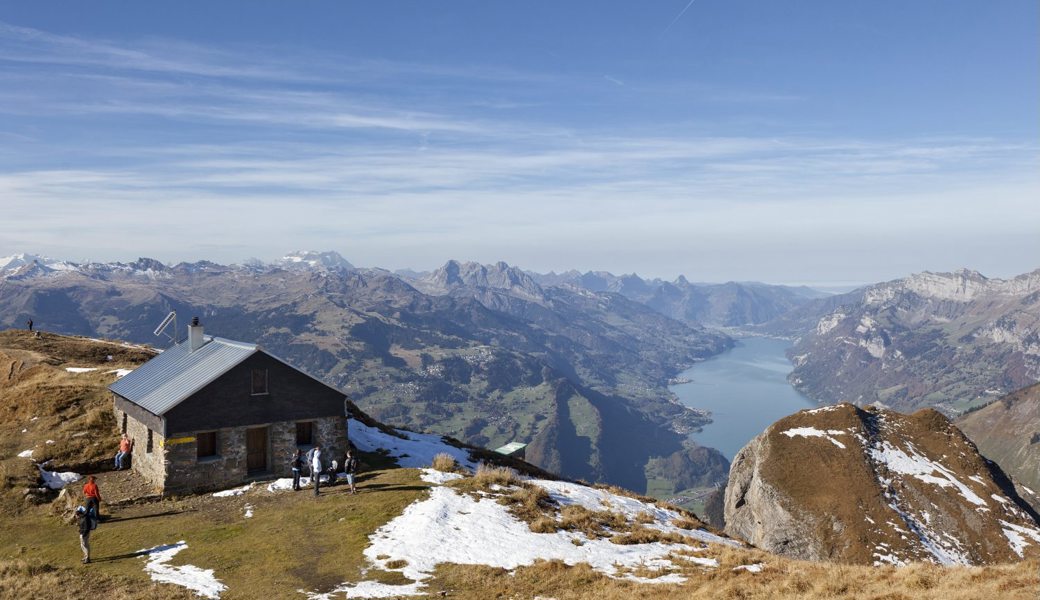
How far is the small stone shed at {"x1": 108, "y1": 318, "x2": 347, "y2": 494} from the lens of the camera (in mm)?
37750

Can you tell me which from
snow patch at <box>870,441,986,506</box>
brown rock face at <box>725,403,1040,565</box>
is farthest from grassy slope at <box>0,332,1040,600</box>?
snow patch at <box>870,441,986,506</box>

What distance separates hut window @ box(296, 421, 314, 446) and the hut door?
6.59ft

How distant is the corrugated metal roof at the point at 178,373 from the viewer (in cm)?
3906

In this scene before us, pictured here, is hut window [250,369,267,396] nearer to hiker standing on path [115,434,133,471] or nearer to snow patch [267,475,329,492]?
snow patch [267,475,329,492]

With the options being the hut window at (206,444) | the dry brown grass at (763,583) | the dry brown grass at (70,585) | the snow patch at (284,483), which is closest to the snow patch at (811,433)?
the dry brown grass at (763,583)

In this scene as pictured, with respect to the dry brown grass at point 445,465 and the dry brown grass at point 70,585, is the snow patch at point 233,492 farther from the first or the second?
the dry brown grass at point 445,465

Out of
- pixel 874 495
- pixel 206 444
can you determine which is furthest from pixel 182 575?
pixel 874 495

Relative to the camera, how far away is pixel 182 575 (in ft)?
83.7

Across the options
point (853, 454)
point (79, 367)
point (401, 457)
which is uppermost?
point (79, 367)

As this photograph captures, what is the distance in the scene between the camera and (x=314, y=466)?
36719 millimetres

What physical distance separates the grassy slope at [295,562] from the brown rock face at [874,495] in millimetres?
61187

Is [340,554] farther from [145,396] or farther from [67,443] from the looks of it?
[67,443]

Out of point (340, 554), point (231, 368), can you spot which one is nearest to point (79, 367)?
point (231, 368)

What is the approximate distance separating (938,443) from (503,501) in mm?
93418
